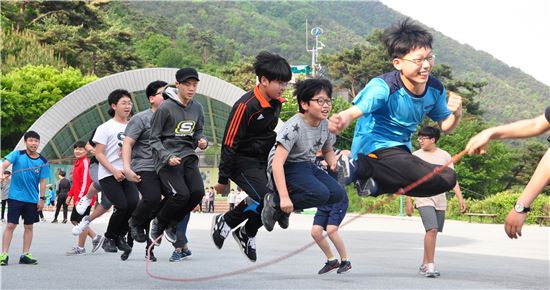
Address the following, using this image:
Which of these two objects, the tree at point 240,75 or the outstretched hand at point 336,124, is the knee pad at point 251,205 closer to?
the outstretched hand at point 336,124

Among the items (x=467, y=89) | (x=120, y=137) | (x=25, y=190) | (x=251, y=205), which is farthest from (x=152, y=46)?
(x=251, y=205)

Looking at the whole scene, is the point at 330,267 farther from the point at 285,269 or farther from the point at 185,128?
the point at 185,128

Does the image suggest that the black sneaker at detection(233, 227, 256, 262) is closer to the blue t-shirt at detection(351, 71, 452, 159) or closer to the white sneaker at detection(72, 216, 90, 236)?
the blue t-shirt at detection(351, 71, 452, 159)

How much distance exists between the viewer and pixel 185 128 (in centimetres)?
977

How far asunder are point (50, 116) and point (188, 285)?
1740 inches

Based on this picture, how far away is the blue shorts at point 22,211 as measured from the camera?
1103 cm

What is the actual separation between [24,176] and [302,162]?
14.7ft

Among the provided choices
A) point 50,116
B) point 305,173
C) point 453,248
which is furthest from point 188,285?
point 50,116

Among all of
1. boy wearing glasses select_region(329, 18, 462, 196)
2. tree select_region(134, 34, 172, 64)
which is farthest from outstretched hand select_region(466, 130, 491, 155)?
tree select_region(134, 34, 172, 64)

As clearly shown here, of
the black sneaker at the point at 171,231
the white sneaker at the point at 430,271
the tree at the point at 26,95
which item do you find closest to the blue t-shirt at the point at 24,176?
the black sneaker at the point at 171,231

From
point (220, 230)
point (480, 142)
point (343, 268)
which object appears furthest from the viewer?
point (343, 268)

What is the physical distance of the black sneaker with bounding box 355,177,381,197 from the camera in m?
7.38

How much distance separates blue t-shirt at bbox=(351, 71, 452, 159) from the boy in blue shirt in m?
5.13

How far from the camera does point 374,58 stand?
281 ft
